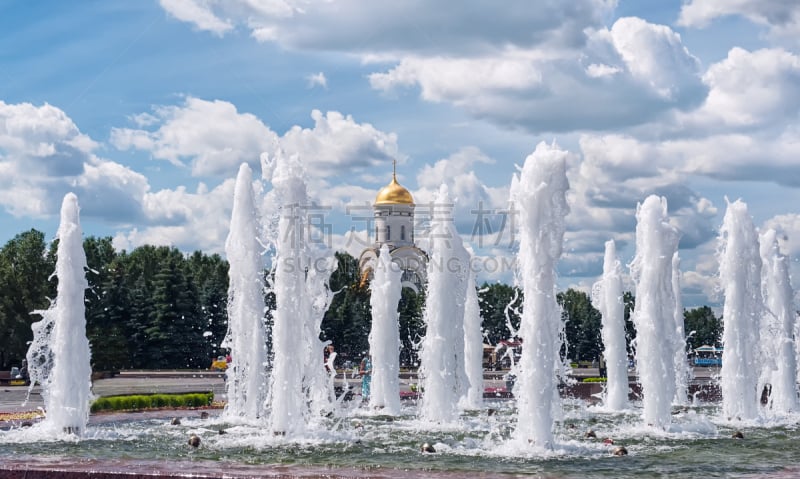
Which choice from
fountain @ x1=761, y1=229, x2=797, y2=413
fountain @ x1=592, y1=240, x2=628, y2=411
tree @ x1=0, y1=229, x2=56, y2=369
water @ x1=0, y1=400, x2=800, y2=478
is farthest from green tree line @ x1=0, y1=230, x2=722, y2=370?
water @ x1=0, y1=400, x2=800, y2=478

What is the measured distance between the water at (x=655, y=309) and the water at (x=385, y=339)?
6446 mm

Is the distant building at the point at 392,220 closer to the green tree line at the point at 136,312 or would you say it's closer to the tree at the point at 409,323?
the tree at the point at 409,323

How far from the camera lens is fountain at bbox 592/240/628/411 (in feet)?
76.7

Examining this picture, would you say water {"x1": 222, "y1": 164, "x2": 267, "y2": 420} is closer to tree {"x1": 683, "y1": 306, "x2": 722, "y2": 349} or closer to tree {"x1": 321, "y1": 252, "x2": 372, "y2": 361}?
tree {"x1": 321, "y1": 252, "x2": 372, "y2": 361}

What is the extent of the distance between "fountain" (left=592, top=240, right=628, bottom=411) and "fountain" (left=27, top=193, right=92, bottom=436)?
12766mm

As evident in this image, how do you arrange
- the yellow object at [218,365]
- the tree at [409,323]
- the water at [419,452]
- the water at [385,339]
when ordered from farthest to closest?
the tree at [409,323], the yellow object at [218,365], the water at [385,339], the water at [419,452]

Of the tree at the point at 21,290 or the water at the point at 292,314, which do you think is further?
the tree at the point at 21,290

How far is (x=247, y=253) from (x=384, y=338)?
16.2 ft

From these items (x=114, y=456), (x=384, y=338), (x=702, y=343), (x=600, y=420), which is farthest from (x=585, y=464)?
(x=702, y=343)

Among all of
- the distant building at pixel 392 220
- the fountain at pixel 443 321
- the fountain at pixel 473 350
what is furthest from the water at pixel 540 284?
the distant building at pixel 392 220

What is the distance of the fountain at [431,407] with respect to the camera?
489 inches

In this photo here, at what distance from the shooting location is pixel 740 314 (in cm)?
1973

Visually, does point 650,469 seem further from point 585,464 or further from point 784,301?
point 784,301

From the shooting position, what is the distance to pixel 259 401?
19.1 metres
